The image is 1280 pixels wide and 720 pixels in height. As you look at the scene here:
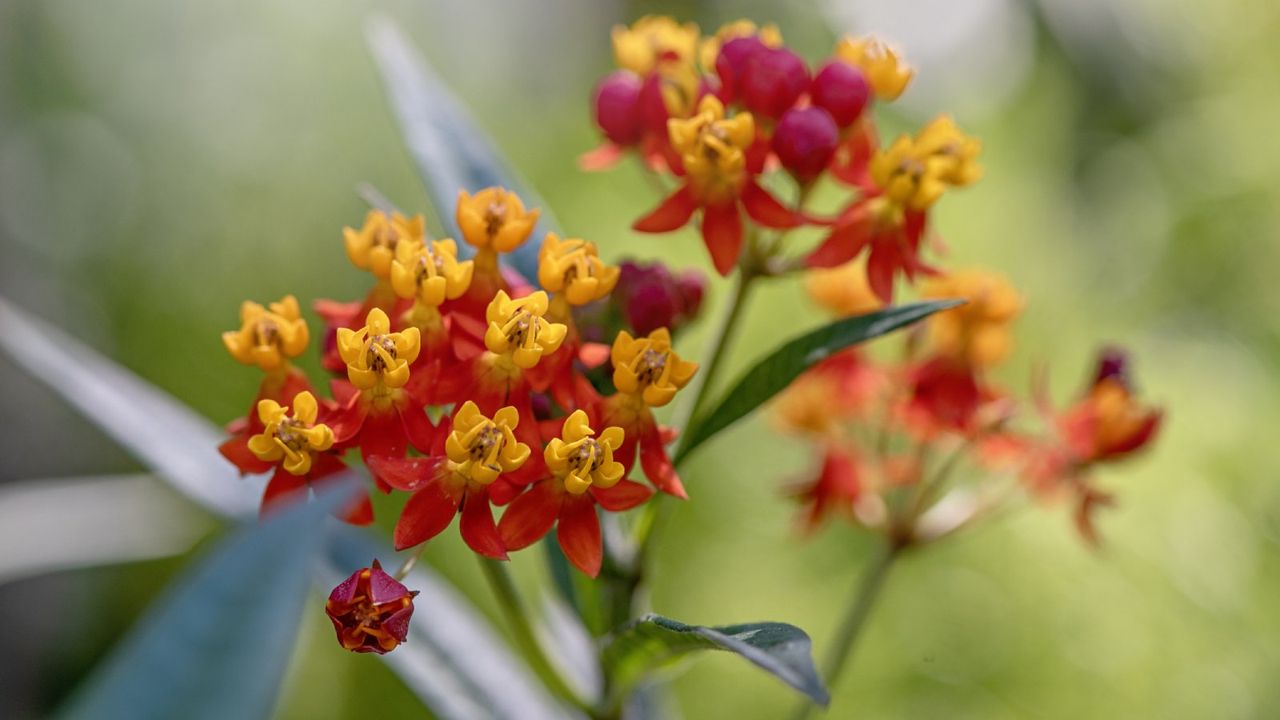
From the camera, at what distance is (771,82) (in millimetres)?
763

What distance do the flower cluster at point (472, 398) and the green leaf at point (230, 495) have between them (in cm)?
25

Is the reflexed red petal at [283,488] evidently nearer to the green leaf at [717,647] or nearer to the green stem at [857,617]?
the green leaf at [717,647]

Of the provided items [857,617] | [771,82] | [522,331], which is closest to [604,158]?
[771,82]

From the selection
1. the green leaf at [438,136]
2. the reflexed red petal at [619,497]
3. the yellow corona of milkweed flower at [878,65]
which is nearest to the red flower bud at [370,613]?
the reflexed red petal at [619,497]

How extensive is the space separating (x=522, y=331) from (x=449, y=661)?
0.41 meters

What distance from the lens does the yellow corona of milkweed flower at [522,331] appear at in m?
0.65

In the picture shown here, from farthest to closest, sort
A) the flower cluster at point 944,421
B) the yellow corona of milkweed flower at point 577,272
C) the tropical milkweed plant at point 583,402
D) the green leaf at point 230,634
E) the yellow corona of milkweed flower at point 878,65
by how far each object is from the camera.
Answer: the flower cluster at point 944,421
the yellow corona of milkweed flower at point 878,65
the yellow corona of milkweed flower at point 577,272
the tropical milkweed plant at point 583,402
the green leaf at point 230,634

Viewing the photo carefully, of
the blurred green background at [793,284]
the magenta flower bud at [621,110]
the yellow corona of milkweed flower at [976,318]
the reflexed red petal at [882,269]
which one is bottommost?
the blurred green background at [793,284]

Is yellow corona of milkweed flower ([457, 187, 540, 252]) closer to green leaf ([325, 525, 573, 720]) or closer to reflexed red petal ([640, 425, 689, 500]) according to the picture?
reflexed red petal ([640, 425, 689, 500])

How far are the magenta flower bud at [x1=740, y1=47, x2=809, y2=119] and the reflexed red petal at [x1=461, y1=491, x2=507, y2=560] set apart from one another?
11.9 inches

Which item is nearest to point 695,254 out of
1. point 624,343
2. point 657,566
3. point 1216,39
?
point 657,566

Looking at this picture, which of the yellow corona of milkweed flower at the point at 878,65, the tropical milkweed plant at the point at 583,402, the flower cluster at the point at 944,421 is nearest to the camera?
the tropical milkweed plant at the point at 583,402

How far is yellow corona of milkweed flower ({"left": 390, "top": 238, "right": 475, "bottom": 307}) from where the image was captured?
670 mm

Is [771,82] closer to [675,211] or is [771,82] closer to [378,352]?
[675,211]
